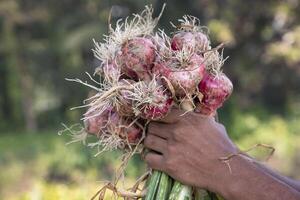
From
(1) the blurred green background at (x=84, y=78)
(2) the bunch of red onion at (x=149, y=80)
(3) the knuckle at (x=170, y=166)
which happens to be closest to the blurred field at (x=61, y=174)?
(1) the blurred green background at (x=84, y=78)

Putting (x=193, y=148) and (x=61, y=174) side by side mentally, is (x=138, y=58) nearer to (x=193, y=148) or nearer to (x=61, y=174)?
(x=193, y=148)

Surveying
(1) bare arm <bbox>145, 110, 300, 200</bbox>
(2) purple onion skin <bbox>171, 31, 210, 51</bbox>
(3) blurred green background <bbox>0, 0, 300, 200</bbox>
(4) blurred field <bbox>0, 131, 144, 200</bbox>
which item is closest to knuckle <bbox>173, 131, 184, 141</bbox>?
(1) bare arm <bbox>145, 110, 300, 200</bbox>

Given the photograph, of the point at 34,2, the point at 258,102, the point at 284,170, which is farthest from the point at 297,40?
the point at 34,2

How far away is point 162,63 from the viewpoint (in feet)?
5.68

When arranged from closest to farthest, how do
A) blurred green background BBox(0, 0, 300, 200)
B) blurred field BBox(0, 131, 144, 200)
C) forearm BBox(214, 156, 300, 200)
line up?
forearm BBox(214, 156, 300, 200)
blurred field BBox(0, 131, 144, 200)
blurred green background BBox(0, 0, 300, 200)

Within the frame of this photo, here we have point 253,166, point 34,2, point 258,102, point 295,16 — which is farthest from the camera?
point 34,2

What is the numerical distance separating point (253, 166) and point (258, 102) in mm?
14543

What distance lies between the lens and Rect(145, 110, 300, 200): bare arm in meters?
1.67

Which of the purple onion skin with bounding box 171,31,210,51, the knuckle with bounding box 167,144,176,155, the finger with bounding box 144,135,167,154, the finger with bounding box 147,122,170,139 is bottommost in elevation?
the knuckle with bounding box 167,144,176,155

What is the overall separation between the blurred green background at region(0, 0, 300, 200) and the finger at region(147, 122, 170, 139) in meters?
2.54

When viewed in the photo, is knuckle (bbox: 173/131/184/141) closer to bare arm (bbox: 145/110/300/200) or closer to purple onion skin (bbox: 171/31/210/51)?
bare arm (bbox: 145/110/300/200)

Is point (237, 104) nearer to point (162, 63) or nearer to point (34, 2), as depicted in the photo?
point (34, 2)

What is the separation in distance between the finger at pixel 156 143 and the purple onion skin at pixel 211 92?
0.13m

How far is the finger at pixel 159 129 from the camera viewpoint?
1731mm
